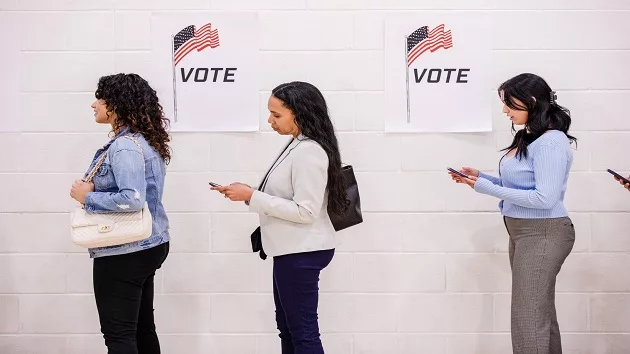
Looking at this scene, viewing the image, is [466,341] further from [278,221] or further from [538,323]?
[278,221]

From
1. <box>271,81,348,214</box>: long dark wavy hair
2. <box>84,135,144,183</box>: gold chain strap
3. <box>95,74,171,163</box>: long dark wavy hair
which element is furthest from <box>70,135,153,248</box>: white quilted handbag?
<box>271,81,348,214</box>: long dark wavy hair

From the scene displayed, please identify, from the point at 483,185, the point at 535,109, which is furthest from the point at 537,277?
the point at 535,109

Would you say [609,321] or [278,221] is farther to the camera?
[609,321]

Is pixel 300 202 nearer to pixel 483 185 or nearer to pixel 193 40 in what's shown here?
pixel 483 185

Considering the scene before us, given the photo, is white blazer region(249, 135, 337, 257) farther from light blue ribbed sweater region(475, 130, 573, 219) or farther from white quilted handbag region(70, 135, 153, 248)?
light blue ribbed sweater region(475, 130, 573, 219)

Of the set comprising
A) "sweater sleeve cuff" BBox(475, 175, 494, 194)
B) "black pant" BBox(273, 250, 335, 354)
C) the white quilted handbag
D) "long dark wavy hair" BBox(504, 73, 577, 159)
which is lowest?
"black pant" BBox(273, 250, 335, 354)

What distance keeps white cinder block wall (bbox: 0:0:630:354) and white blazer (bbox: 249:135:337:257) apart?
84cm

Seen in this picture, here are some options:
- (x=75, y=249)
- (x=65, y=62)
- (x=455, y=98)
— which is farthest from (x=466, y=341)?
(x=65, y=62)

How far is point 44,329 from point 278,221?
5.33 ft

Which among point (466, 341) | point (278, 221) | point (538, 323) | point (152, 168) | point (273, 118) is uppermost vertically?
point (273, 118)

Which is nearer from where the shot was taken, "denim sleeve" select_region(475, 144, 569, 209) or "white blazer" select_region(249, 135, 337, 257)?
"white blazer" select_region(249, 135, 337, 257)

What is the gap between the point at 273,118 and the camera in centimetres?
232

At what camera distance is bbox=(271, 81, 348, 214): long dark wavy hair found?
7.44ft

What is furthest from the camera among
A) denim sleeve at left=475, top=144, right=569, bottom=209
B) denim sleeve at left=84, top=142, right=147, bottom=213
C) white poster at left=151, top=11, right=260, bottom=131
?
white poster at left=151, top=11, right=260, bottom=131
